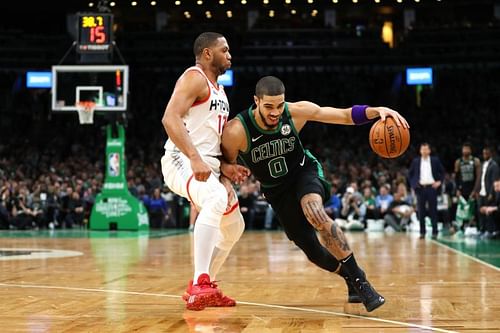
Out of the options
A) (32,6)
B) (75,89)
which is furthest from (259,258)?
(32,6)

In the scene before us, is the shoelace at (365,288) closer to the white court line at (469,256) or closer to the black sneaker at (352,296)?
the black sneaker at (352,296)

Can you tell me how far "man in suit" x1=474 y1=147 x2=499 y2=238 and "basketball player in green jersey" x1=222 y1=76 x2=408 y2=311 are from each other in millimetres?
9337

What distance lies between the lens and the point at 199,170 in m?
4.80

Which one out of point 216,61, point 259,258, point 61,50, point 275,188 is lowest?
point 259,258

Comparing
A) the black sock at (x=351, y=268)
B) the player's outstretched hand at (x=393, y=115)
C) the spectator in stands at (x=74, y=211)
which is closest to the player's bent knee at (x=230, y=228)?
the black sock at (x=351, y=268)

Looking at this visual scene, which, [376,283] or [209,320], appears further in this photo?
[376,283]

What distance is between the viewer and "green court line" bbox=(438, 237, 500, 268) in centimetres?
941

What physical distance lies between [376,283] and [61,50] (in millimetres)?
25549

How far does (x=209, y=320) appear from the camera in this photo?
445cm

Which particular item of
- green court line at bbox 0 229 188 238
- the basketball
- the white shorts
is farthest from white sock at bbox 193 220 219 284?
green court line at bbox 0 229 188 238

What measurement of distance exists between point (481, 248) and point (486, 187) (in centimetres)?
299

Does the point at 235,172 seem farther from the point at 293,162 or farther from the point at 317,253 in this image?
the point at 317,253

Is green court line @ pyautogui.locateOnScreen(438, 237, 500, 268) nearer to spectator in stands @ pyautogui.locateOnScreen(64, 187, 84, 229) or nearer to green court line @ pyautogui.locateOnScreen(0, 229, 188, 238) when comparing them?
green court line @ pyautogui.locateOnScreen(0, 229, 188, 238)

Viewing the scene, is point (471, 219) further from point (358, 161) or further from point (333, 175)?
point (358, 161)
